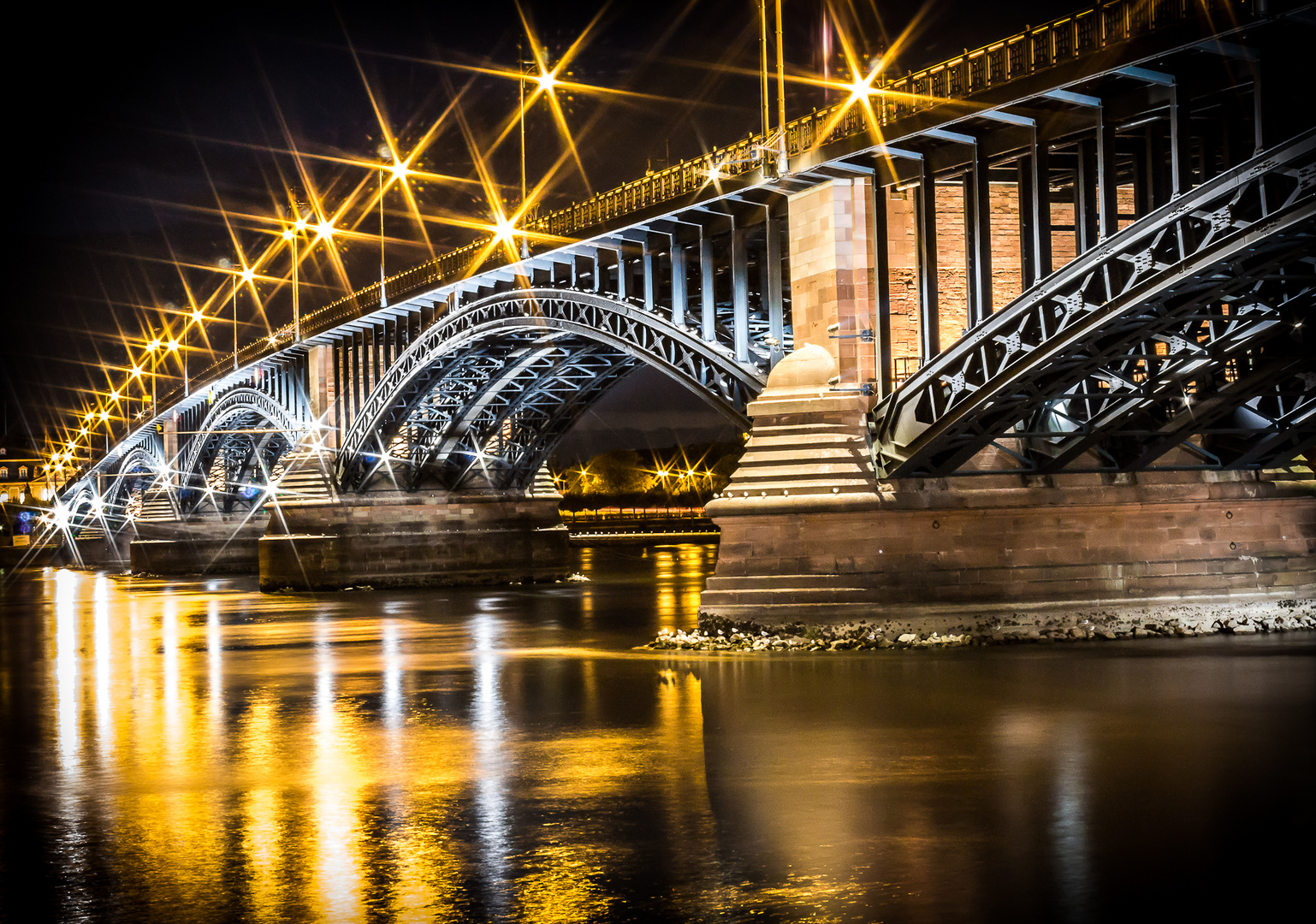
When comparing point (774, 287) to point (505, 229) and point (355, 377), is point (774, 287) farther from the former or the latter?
point (355, 377)

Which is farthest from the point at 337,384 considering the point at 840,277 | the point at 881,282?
the point at 881,282

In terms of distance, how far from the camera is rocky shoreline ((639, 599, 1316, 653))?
80.3 feet

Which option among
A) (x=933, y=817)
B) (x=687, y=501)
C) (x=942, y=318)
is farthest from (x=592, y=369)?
(x=687, y=501)

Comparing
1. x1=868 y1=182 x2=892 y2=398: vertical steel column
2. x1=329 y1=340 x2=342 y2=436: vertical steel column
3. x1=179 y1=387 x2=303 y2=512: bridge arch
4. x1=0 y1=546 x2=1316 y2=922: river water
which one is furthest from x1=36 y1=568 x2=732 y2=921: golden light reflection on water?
x1=179 y1=387 x2=303 y2=512: bridge arch

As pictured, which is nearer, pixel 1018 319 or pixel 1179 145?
pixel 1179 145

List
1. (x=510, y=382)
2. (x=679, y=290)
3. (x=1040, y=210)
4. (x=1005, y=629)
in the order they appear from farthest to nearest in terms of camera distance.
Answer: (x=510, y=382) < (x=679, y=290) < (x=1005, y=629) < (x=1040, y=210)

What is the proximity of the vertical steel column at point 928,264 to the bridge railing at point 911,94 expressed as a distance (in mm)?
1401

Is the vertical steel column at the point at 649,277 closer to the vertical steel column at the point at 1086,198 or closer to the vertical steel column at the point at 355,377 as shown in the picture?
the vertical steel column at the point at 1086,198

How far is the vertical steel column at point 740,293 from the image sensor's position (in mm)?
30141

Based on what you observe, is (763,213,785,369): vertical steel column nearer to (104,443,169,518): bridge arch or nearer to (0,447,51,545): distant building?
(104,443,169,518): bridge arch

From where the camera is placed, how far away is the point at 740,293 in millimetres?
30938

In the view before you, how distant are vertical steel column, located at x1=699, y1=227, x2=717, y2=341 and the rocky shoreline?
738 cm

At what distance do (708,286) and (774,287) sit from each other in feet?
9.17

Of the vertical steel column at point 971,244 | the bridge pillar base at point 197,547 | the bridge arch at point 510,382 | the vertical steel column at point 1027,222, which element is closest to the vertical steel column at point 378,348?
the bridge arch at point 510,382
